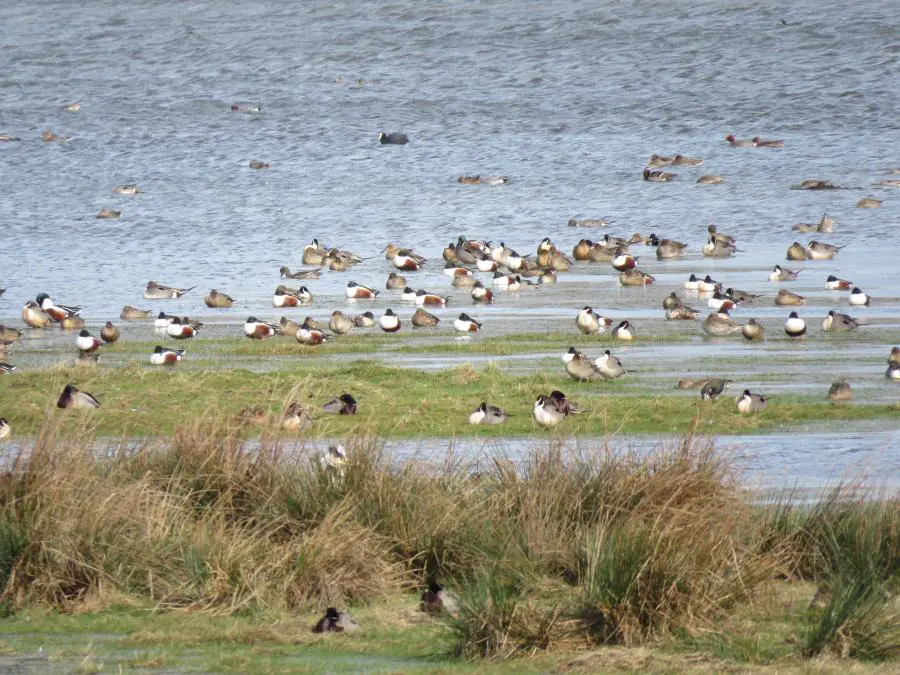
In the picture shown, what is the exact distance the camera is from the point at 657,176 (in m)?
40.9

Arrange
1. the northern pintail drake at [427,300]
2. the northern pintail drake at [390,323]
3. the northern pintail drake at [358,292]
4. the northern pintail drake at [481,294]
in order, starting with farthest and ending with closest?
the northern pintail drake at [358,292]
the northern pintail drake at [481,294]
the northern pintail drake at [427,300]
the northern pintail drake at [390,323]

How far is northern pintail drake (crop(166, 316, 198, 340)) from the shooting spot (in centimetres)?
2216

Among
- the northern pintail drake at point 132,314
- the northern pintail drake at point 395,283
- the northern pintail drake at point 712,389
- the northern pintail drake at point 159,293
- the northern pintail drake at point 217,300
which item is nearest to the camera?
the northern pintail drake at point 712,389

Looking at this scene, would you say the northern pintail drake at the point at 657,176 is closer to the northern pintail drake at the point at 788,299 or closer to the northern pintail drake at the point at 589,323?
the northern pintail drake at the point at 788,299

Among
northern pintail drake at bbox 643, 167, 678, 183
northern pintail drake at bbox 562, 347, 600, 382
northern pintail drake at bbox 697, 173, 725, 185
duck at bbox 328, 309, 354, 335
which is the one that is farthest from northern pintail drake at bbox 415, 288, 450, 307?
northern pintail drake at bbox 643, 167, 678, 183

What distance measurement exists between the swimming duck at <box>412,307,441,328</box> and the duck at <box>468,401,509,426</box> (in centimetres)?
790

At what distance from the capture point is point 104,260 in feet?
108

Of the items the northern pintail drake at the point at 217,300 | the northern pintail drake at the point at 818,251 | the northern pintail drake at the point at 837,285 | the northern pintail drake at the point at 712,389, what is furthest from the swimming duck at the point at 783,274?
the northern pintail drake at the point at 712,389

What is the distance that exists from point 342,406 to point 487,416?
1461 mm

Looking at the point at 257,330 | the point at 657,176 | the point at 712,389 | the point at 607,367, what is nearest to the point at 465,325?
the point at 257,330

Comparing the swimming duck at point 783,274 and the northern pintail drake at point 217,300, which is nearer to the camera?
the northern pintail drake at point 217,300

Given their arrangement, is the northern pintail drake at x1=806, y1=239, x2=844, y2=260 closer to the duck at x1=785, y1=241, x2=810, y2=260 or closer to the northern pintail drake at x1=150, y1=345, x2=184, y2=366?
the duck at x1=785, y1=241, x2=810, y2=260

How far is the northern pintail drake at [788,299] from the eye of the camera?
24.3m

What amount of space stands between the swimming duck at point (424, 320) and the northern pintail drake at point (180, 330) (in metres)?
3.28
